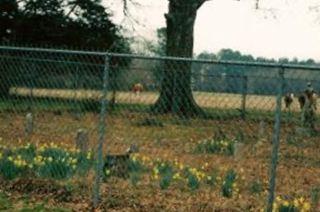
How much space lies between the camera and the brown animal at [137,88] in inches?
493

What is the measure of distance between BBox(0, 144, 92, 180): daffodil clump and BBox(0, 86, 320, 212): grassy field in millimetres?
161

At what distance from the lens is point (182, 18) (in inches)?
1123

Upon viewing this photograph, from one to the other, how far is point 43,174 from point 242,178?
311 centimetres

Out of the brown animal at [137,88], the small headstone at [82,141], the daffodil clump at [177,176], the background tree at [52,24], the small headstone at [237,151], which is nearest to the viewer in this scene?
the daffodil clump at [177,176]

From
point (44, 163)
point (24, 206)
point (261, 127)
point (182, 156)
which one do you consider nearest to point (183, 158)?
point (182, 156)

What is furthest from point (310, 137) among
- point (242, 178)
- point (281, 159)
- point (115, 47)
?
point (115, 47)

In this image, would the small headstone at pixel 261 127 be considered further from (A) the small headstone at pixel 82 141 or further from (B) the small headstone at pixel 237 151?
(A) the small headstone at pixel 82 141

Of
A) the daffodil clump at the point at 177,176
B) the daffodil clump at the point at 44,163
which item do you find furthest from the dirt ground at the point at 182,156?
the daffodil clump at the point at 44,163

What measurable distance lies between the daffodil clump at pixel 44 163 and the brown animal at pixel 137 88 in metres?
1.50

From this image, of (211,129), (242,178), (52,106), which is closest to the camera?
(242,178)

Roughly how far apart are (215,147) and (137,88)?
2705 mm

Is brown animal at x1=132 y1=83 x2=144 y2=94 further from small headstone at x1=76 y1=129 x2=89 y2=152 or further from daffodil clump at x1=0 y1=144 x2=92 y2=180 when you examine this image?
daffodil clump at x1=0 y1=144 x2=92 y2=180

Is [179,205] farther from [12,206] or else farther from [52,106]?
[52,106]

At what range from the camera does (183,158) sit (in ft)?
46.4
